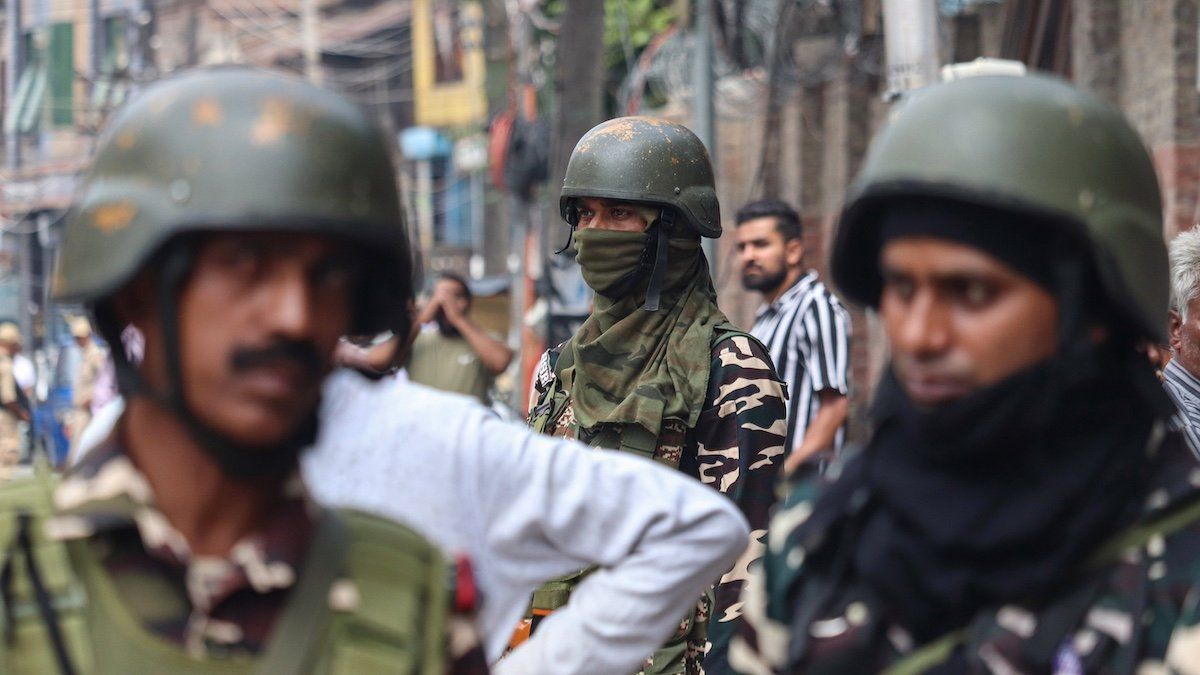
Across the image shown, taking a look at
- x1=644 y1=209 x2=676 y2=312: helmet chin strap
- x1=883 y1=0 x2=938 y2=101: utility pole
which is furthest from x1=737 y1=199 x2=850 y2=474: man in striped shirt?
x1=644 y1=209 x2=676 y2=312: helmet chin strap

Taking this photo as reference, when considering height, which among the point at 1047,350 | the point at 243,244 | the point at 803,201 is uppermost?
the point at 243,244

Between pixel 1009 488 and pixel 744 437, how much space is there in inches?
72.3

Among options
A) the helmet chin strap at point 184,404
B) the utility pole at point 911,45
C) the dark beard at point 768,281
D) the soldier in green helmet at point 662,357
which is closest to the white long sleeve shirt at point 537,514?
the helmet chin strap at point 184,404

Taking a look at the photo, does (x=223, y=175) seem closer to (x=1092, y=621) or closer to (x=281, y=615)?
(x=281, y=615)

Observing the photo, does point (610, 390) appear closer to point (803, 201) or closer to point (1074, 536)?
point (1074, 536)

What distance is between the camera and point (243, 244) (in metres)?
1.88

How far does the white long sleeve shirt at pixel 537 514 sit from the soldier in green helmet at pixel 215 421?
0.56 meters

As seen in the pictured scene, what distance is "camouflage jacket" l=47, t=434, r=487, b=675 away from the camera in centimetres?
184

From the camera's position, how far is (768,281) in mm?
7297

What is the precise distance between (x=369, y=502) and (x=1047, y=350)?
38.9 inches

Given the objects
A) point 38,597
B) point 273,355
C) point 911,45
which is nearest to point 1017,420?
point 273,355

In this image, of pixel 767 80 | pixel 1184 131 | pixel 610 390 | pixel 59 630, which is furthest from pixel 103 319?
pixel 767 80

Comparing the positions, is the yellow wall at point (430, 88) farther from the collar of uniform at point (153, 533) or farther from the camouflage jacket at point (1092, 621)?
the collar of uniform at point (153, 533)

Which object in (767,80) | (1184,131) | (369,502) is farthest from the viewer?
(767,80)
